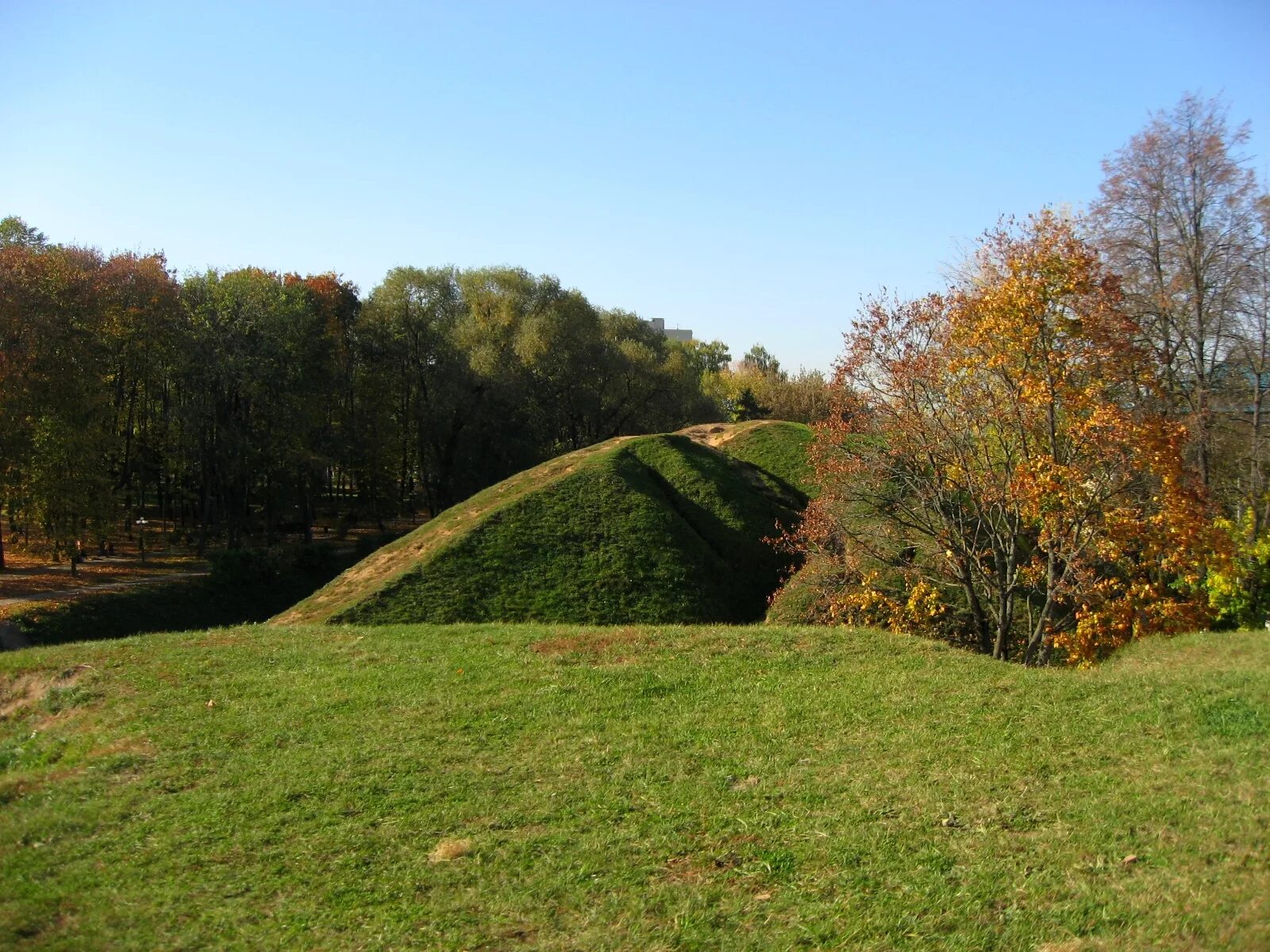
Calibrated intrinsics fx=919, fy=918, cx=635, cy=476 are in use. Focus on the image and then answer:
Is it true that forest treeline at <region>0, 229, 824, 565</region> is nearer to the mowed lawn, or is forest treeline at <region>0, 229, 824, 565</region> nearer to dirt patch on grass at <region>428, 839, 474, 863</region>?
the mowed lawn

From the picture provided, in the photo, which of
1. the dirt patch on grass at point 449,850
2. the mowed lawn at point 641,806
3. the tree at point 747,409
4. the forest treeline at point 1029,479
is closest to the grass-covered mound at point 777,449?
the forest treeline at point 1029,479

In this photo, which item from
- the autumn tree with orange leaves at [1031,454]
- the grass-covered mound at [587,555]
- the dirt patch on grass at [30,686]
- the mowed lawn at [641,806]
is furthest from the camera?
the grass-covered mound at [587,555]

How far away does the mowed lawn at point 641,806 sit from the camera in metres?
5.24

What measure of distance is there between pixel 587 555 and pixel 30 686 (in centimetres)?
1354

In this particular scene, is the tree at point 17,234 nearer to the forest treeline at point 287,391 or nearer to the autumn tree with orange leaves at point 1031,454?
the forest treeline at point 287,391

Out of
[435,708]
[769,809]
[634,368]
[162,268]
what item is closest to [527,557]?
[435,708]

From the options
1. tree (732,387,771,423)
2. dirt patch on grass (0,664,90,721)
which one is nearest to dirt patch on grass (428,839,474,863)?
dirt patch on grass (0,664,90,721)

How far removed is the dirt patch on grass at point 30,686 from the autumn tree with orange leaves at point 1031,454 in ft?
38.8

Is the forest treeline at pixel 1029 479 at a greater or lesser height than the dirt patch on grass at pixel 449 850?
greater

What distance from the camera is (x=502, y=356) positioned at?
48625 mm

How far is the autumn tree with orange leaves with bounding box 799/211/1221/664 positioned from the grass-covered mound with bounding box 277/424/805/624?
12.4 ft

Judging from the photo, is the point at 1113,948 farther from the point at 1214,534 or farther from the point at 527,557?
the point at 527,557

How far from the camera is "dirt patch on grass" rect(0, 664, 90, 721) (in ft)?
35.2

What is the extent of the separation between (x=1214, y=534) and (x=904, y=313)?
19.3ft
